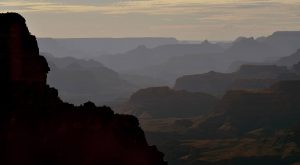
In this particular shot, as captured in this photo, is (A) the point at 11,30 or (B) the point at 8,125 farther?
(A) the point at 11,30

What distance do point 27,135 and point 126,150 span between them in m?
6.83

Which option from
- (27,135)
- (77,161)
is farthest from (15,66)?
(77,161)

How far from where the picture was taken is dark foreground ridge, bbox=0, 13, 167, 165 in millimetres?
38438

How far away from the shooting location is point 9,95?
39.4 m

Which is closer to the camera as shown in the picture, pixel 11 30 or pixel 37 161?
pixel 37 161


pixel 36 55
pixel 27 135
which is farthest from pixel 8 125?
pixel 36 55

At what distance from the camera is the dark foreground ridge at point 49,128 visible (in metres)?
38.4

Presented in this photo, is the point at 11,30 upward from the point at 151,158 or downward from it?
upward

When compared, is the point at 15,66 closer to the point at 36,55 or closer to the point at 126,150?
the point at 36,55

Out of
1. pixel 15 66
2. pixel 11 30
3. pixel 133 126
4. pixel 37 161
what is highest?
pixel 11 30

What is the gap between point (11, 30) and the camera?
42.3 meters

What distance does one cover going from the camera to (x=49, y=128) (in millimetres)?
39094

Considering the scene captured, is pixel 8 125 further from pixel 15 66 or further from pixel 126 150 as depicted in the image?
pixel 126 150

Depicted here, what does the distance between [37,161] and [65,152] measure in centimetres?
194
